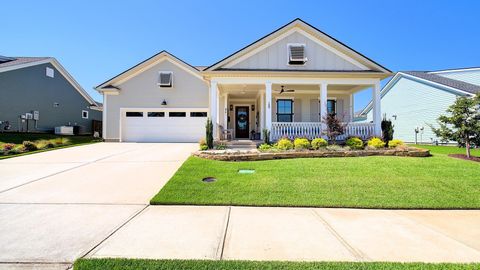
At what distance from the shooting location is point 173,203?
15.3 ft

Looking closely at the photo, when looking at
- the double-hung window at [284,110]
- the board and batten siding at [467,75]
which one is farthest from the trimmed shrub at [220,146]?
the board and batten siding at [467,75]

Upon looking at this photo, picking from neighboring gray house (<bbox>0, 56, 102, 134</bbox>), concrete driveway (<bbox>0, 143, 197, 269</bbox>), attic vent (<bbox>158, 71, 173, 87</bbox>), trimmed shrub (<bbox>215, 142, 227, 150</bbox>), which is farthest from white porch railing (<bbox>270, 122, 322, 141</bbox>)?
neighboring gray house (<bbox>0, 56, 102, 134</bbox>)

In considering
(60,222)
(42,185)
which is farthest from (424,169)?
(42,185)

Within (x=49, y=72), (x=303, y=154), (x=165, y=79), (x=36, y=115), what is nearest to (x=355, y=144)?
(x=303, y=154)

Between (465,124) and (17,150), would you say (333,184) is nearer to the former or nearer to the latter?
(465,124)

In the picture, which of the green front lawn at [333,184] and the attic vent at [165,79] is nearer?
the green front lawn at [333,184]

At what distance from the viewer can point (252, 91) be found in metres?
14.2

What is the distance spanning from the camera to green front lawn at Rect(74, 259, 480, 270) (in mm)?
2451

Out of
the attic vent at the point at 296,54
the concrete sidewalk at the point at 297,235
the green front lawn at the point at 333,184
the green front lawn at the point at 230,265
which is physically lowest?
the concrete sidewalk at the point at 297,235

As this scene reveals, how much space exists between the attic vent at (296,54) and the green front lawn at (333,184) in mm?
6196

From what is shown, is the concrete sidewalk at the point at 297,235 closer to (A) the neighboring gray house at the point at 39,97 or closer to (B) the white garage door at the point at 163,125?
(B) the white garage door at the point at 163,125

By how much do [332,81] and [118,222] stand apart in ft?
36.3

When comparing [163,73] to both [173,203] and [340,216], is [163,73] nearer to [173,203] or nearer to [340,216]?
[173,203]

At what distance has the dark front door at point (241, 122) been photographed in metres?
16.2
